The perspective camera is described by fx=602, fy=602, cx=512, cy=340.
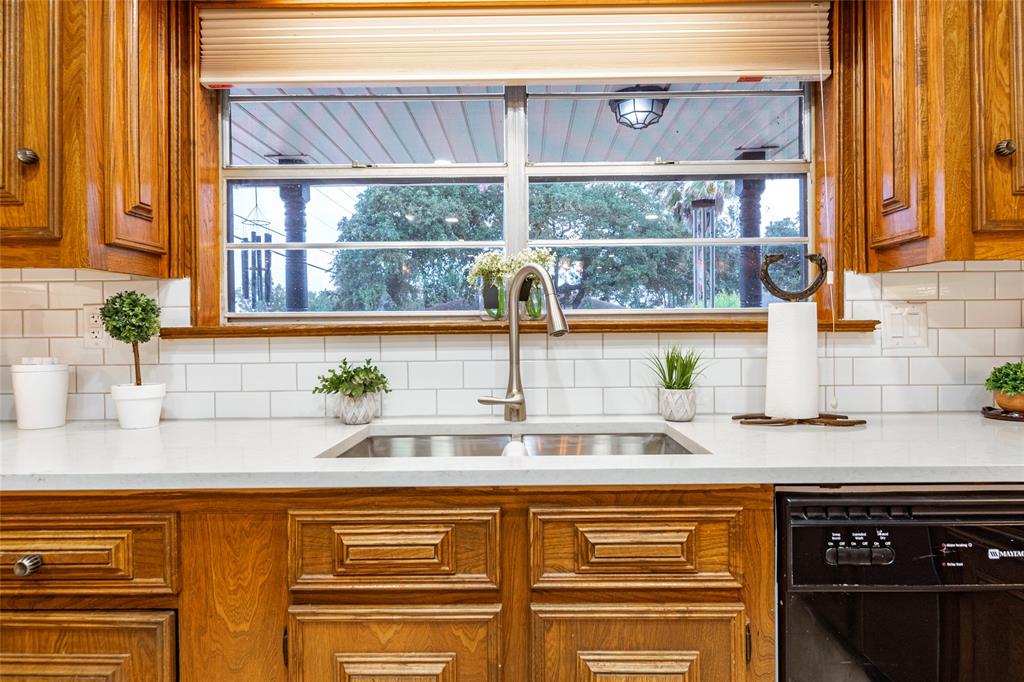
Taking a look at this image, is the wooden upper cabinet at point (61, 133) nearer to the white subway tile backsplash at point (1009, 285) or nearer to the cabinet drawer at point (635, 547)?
the cabinet drawer at point (635, 547)

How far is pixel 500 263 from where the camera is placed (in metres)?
1.75

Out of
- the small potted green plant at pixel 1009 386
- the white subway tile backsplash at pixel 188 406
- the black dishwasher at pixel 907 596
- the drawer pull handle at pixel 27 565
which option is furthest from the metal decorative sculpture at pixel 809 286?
the drawer pull handle at pixel 27 565

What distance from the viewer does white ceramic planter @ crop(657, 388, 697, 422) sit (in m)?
1.66

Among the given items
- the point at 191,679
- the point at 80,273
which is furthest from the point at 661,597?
the point at 80,273

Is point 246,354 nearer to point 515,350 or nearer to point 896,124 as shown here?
point 515,350

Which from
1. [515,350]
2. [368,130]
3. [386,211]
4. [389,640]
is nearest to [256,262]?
[386,211]

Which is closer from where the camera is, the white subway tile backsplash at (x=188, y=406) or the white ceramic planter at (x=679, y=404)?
the white ceramic planter at (x=679, y=404)

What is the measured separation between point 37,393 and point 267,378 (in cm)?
57

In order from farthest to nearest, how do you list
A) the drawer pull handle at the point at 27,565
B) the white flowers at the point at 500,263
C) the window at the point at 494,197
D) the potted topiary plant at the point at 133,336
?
1. the window at the point at 494,197
2. the white flowers at the point at 500,263
3. the potted topiary plant at the point at 133,336
4. the drawer pull handle at the point at 27,565

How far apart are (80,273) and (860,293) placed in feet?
A: 7.63

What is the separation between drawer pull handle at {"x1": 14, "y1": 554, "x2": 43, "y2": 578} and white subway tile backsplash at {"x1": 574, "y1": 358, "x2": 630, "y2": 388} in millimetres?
1304

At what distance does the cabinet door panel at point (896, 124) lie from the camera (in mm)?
1475

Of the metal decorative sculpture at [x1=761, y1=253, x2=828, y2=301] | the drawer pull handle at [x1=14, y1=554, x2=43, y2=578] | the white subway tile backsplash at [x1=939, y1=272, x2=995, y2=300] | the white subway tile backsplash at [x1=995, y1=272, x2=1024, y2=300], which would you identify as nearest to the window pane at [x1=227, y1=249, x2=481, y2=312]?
the metal decorative sculpture at [x1=761, y1=253, x2=828, y2=301]

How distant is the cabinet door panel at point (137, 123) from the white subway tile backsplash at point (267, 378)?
0.42 m
